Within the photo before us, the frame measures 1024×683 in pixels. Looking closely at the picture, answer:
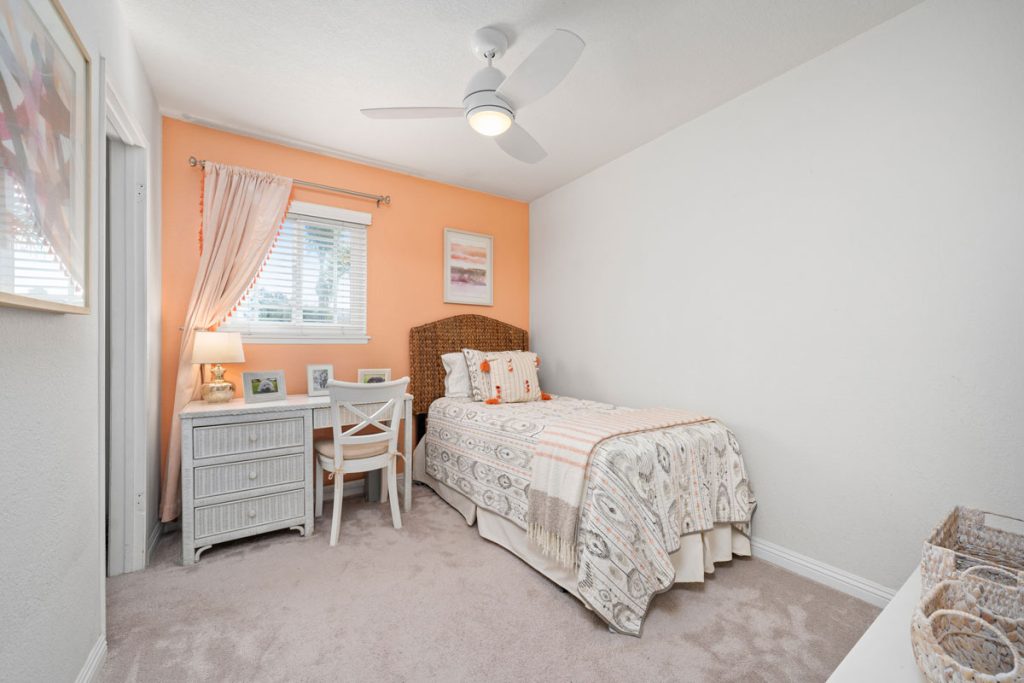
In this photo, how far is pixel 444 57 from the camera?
Answer: 2.09 metres

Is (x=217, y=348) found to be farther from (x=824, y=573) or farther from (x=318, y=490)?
(x=824, y=573)

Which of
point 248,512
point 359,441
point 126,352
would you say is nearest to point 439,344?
point 359,441

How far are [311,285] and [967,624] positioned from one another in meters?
3.44

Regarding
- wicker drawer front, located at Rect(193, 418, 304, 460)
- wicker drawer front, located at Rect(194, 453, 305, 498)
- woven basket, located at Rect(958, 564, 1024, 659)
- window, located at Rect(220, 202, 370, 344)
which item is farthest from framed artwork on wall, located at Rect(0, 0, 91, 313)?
woven basket, located at Rect(958, 564, 1024, 659)

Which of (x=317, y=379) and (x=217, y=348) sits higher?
(x=217, y=348)

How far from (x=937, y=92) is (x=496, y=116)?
72.9 inches

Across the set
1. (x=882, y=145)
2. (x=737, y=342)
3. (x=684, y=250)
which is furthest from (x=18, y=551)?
(x=882, y=145)

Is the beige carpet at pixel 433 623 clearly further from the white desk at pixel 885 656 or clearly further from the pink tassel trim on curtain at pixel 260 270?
the pink tassel trim on curtain at pixel 260 270

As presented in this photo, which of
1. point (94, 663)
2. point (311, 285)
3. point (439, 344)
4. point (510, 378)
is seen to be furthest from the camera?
point (439, 344)

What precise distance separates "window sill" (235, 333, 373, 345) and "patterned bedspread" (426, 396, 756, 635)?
1.03 meters

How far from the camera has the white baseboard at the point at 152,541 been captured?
7.08 ft

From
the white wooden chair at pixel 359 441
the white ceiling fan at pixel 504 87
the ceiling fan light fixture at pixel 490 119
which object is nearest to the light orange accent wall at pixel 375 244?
the white wooden chair at pixel 359 441

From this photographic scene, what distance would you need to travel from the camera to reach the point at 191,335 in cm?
255

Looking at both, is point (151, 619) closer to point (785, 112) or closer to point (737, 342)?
point (737, 342)
